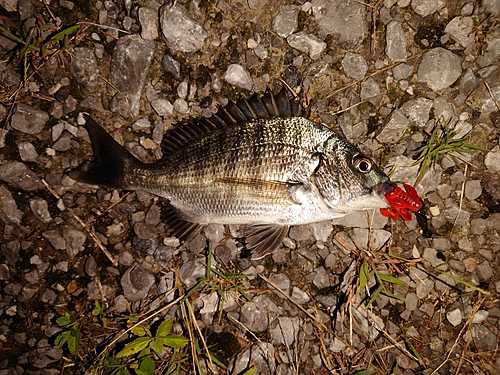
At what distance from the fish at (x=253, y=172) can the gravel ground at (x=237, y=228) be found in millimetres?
257

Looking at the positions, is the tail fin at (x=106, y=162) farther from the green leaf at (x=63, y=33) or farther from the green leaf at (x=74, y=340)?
the green leaf at (x=74, y=340)

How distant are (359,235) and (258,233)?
1064 mm

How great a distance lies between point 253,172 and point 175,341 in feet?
5.88

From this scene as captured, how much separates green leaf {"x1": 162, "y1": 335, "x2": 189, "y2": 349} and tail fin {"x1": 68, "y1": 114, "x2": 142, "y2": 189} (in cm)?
153

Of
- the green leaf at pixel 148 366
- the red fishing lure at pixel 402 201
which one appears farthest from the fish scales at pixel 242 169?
the green leaf at pixel 148 366

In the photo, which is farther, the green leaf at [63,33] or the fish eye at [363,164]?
the green leaf at [63,33]

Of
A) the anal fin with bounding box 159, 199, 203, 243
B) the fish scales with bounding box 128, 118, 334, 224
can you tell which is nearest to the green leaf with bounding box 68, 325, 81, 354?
the anal fin with bounding box 159, 199, 203, 243

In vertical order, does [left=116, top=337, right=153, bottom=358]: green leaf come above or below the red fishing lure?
below

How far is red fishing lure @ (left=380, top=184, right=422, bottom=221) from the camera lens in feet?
9.46

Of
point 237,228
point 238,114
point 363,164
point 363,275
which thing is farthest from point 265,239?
point 238,114

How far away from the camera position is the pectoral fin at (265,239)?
10.6ft

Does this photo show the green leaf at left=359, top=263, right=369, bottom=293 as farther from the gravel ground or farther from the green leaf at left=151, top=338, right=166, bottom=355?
the green leaf at left=151, top=338, right=166, bottom=355

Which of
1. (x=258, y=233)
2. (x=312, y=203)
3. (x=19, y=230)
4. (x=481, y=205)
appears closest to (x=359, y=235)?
(x=312, y=203)

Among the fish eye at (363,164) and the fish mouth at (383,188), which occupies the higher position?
the fish eye at (363,164)
